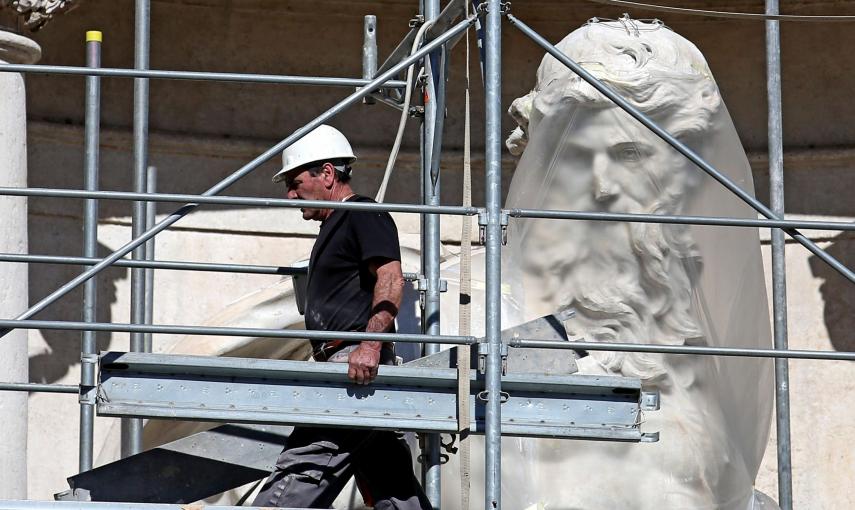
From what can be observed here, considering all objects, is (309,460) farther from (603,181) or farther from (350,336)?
(603,181)

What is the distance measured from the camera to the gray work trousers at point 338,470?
4.55m

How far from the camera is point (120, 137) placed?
7.62 metres

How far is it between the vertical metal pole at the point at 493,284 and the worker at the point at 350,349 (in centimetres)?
27

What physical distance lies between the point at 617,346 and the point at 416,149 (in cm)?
344

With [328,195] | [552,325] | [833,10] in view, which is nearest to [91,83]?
[328,195]

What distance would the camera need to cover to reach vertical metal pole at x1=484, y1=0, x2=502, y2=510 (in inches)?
171

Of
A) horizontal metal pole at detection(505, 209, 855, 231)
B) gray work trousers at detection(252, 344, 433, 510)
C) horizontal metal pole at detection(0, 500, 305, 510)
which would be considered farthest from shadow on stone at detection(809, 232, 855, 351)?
horizontal metal pole at detection(0, 500, 305, 510)

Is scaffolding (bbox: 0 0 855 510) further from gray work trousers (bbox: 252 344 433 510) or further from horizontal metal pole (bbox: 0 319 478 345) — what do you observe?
gray work trousers (bbox: 252 344 433 510)

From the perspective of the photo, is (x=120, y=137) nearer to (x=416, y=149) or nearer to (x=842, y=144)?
(x=416, y=149)

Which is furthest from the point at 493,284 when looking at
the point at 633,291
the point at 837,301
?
the point at 837,301

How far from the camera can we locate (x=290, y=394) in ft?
14.6

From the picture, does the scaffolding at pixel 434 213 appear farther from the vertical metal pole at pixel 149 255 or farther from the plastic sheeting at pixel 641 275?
the vertical metal pole at pixel 149 255

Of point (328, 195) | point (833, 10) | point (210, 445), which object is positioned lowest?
point (210, 445)

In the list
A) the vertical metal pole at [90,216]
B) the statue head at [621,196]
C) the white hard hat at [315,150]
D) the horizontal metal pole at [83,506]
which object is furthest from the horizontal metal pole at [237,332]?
the vertical metal pole at [90,216]
